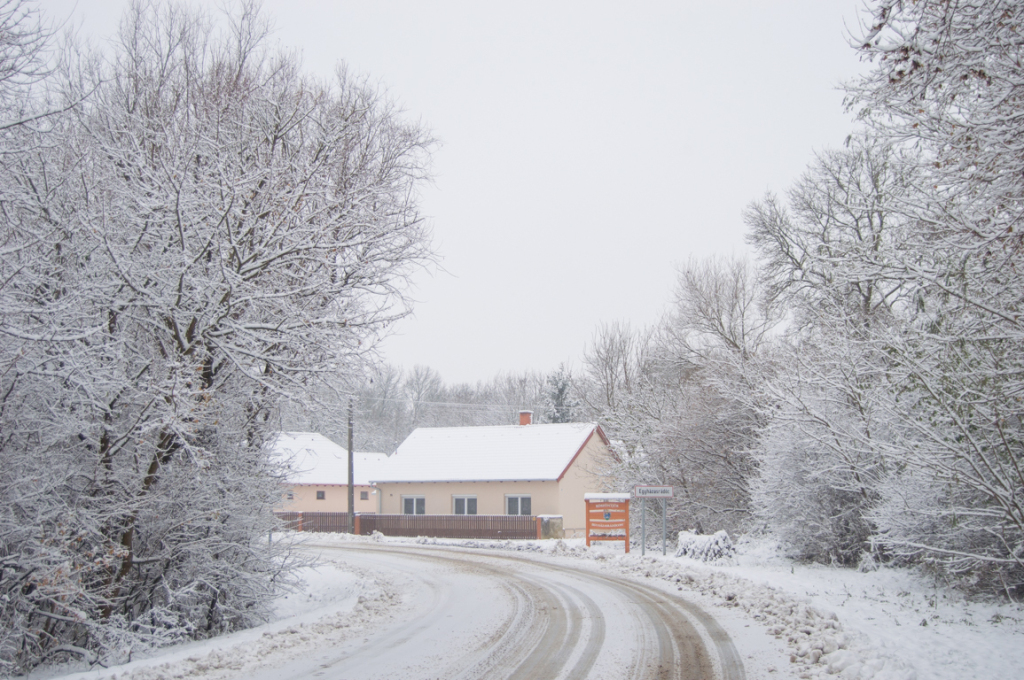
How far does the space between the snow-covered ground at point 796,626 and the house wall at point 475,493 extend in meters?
18.9

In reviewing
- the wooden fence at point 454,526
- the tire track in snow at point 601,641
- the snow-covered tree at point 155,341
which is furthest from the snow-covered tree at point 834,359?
the wooden fence at point 454,526

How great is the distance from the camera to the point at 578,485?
37.2 meters

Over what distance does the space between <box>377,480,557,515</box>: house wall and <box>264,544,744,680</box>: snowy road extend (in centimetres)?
1959

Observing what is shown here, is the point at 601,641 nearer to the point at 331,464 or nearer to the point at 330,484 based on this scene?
the point at 330,484

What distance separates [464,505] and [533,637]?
92.0 ft

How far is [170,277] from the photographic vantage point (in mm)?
9789

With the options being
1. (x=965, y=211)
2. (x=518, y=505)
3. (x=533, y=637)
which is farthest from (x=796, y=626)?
(x=518, y=505)

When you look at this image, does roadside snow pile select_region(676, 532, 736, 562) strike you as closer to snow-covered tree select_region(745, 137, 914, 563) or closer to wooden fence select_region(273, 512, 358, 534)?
snow-covered tree select_region(745, 137, 914, 563)

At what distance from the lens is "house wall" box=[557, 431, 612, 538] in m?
35.3

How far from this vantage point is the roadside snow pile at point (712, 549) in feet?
59.7

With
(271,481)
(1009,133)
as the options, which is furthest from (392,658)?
(1009,133)

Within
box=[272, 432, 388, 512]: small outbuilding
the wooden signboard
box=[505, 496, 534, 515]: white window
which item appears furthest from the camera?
box=[272, 432, 388, 512]: small outbuilding

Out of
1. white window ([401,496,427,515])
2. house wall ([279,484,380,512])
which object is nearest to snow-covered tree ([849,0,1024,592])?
white window ([401,496,427,515])

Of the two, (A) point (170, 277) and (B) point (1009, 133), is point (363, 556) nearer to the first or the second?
(A) point (170, 277)
